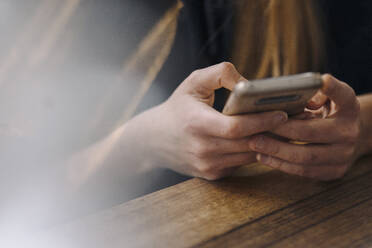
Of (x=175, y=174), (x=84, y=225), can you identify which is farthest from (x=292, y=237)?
(x=175, y=174)

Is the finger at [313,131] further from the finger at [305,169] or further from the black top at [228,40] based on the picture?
the black top at [228,40]

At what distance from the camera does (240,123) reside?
46 cm

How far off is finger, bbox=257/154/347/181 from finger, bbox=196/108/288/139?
0.27ft

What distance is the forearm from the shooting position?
24.9 inches

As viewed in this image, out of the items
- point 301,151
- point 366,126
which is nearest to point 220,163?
point 301,151

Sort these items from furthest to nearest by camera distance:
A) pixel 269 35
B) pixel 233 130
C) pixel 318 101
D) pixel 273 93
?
pixel 269 35
pixel 318 101
pixel 233 130
pixel 273 93

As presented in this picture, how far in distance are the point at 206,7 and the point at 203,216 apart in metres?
0.58

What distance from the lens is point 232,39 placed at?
32.6 inches

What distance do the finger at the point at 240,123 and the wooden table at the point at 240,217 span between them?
99 millimetres

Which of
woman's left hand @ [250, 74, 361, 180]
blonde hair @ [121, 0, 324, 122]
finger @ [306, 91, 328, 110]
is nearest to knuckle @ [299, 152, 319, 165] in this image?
woman's left hand @ [250, 74, 361, 180]

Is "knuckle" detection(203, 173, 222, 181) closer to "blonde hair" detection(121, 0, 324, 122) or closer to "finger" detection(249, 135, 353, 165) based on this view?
"finger" detection(249, 135, 353, 165)

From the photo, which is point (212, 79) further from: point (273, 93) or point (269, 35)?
point (269, 35)

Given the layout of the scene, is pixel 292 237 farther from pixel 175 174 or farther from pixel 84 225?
pixel 175 174

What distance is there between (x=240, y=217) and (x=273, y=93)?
0.18 metres
